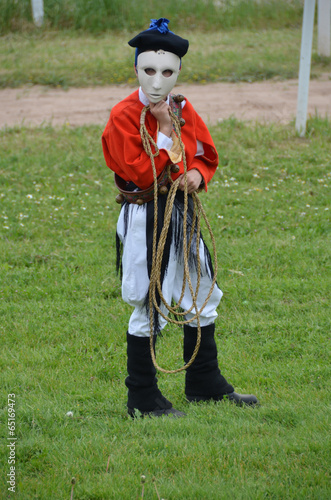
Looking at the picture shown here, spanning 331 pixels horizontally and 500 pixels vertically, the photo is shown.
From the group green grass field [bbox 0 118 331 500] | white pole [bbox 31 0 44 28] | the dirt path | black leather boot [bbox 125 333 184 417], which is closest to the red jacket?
black leather boot [bbox 125 333 184 417]

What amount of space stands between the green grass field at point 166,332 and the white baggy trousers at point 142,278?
49cm

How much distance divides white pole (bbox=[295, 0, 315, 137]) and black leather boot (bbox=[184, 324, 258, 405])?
4.79m

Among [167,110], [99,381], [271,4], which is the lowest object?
[99,381]

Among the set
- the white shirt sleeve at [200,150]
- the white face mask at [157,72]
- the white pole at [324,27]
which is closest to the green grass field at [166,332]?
the white shirt sleeve at [200,150]

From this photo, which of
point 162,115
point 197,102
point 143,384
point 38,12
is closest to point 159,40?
point 162,115

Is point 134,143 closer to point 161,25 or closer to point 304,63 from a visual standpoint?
point 161,25

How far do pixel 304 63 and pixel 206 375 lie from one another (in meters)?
5.00

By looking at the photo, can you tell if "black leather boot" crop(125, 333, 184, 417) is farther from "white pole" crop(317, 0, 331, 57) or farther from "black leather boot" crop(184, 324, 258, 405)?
"white pole" crop(317, 0, 331, 57)

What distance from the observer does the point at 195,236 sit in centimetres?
307

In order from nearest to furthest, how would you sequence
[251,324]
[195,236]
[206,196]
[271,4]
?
[195,236]
[251,324]
[206,196]
[271,4]

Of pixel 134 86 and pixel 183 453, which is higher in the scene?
pixel 134 86

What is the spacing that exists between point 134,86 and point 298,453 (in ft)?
25.6

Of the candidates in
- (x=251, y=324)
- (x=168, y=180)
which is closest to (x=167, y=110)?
(x=168, y=180)

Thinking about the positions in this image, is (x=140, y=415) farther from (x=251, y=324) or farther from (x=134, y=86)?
(x=134, y=86)
